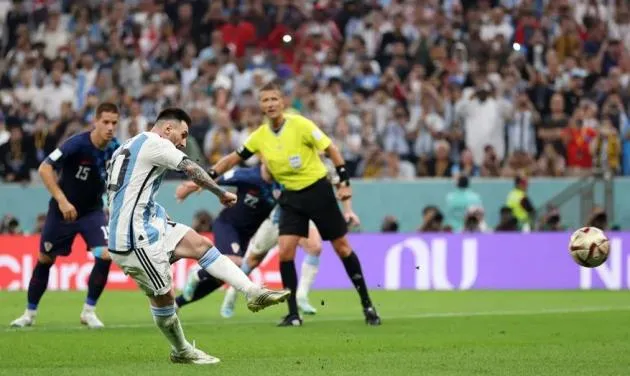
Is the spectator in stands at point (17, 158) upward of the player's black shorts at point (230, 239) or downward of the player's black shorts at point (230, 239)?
upward

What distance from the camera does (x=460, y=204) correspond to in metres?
24.3

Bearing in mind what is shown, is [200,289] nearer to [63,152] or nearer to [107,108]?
[63,152]

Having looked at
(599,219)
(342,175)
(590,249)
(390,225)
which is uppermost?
(342,175)

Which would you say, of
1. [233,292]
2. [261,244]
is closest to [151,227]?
[233,292]

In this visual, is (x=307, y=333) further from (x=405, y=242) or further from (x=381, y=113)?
(x=381, y=113)

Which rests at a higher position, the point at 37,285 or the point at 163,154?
the point at 163,154

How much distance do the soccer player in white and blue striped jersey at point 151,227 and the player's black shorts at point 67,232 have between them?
4049mm

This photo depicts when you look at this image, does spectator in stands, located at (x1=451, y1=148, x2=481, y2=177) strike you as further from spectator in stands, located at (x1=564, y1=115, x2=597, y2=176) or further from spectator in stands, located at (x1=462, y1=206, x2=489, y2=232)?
spectator in stands, located at (x1=564, y1=115, x2=597, y2=176)

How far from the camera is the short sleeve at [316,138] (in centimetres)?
1473

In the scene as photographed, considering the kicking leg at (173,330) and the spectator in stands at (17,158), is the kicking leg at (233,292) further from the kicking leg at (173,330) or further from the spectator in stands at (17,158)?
the spectator in stands at (17,158)

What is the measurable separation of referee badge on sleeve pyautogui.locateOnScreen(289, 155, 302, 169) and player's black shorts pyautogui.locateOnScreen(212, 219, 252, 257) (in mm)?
2362

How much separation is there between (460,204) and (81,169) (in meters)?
10.6

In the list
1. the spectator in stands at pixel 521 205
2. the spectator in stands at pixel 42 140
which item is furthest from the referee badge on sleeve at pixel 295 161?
the spectator in stands at pixel 42 140

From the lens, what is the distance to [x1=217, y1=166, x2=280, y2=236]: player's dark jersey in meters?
16.9
